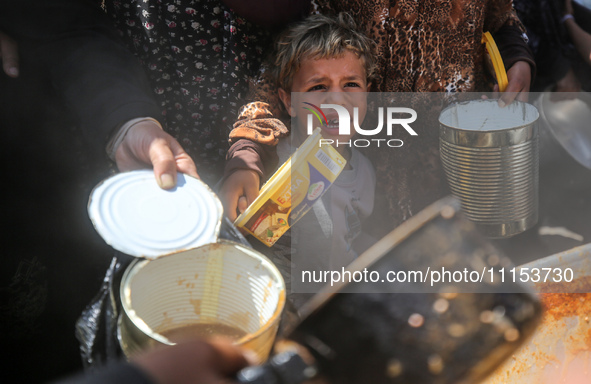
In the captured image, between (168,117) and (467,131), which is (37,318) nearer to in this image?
(168,117)

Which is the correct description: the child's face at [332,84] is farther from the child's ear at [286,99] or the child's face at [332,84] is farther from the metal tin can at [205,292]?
the metal tin can at [205,292]

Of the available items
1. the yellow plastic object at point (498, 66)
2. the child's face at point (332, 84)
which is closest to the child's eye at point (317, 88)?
the child's face at point (332, 84)

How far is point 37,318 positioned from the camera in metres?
1.53

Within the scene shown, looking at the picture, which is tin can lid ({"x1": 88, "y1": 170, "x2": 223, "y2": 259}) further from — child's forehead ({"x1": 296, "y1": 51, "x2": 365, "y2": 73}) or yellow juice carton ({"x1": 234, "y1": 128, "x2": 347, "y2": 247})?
child's forehead ({"x1": 296, "y1": 51, "x2": 365, "y2": 73})

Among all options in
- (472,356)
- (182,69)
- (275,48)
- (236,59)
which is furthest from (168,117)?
(472,356)

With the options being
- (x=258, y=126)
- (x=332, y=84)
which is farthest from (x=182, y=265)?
(x=332, y=84)

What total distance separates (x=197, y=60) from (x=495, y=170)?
109cm

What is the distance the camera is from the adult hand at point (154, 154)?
1.13m

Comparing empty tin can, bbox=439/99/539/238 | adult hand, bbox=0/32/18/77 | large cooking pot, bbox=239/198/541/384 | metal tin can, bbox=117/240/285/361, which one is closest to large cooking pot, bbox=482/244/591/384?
empty tin can, bbox=439/99/539/238

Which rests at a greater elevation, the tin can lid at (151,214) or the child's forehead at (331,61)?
the child's forehead at (331,61)

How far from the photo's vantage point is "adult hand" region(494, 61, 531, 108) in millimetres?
1851

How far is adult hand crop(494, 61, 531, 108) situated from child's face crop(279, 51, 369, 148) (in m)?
0.56

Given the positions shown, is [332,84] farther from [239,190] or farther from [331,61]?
[239,190]

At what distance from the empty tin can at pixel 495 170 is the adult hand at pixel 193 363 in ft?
4.01
